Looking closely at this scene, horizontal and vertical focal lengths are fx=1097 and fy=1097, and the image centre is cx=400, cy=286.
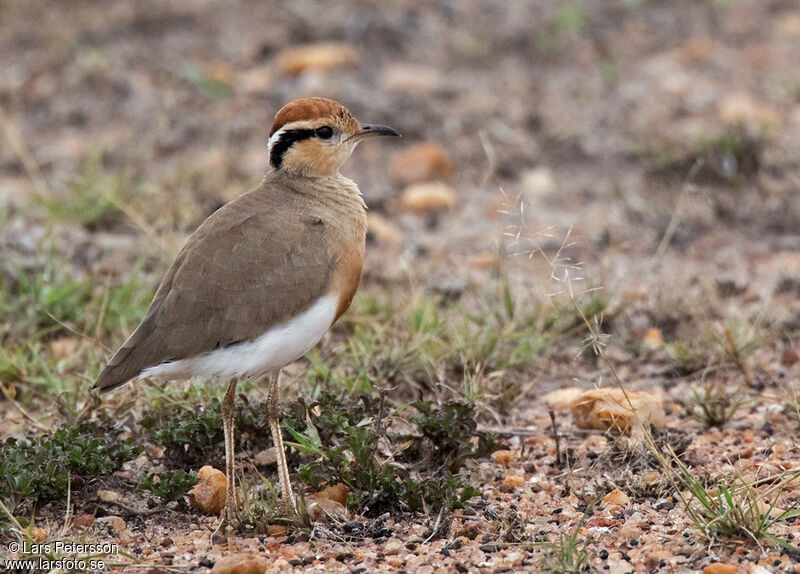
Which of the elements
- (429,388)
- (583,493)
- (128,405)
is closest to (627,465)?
(583,493)

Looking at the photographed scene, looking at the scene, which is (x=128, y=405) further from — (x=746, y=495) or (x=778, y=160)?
(x=778, y=160)

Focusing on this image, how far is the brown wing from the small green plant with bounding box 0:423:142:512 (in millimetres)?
246

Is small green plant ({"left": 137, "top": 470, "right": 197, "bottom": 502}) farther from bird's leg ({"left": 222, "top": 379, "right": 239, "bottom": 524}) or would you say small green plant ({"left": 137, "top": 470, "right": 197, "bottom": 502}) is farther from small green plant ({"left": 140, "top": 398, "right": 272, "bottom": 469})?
small green plant ({"left": 140, "top": 398, "right": 272, "bottom": 469})

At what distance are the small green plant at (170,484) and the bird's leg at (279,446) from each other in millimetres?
305

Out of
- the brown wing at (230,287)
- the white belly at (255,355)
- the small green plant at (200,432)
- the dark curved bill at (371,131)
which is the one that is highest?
the dark curved bill at (371,131)

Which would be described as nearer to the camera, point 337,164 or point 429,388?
point 337,164

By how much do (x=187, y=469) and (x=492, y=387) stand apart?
1.41 m

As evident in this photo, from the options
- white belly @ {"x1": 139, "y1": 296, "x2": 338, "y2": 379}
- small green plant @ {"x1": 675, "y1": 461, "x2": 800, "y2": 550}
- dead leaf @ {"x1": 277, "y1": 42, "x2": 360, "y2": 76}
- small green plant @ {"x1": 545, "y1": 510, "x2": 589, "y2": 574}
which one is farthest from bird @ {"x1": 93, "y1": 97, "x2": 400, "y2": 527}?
dead leaf @ {"x1": 277, "y1": 42, "x2": 360, "y2": 76}

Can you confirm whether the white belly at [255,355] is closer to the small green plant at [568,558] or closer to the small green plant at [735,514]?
the small green plant at [568,558]

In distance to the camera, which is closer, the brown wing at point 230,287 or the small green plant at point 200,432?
the brown wing at point 230,287

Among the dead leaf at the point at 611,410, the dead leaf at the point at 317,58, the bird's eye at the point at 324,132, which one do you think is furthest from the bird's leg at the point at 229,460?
the dead leaf at the point at 317,58

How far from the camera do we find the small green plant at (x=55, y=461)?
12.1 ft

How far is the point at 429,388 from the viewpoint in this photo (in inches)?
191

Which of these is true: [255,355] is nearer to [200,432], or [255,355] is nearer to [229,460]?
[229,460]
